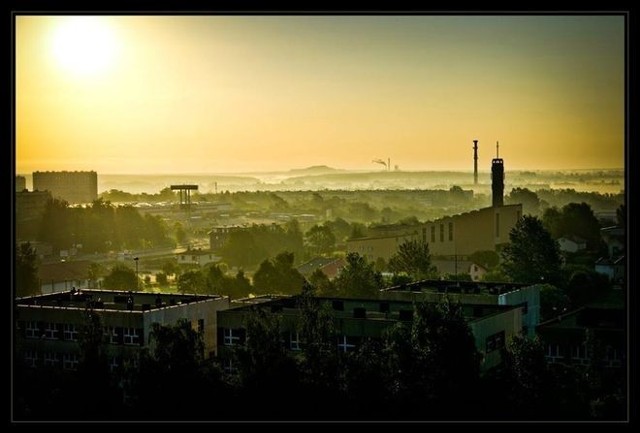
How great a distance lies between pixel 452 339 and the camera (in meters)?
7.95

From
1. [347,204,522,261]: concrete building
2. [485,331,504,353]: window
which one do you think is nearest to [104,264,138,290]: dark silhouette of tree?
[347,204,522,261]: concrete building

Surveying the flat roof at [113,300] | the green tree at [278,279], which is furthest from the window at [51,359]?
the green tree at [278,279]

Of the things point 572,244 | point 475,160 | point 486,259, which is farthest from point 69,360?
point 475,160

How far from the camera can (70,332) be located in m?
10.5

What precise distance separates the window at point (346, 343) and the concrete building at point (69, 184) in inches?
1095

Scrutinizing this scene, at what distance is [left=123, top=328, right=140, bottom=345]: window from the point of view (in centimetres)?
1011

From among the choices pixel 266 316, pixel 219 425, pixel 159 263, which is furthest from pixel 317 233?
pixel 219 425

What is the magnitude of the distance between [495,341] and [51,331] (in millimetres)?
5205

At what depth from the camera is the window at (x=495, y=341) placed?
30.9ft

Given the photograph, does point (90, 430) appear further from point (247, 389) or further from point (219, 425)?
point (247, 389)

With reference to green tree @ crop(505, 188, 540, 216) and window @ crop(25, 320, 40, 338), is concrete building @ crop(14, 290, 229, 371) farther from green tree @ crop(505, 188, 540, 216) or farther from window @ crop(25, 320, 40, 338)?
green tree @ crop(505, 188, 540, 216)

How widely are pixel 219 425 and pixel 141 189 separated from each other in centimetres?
4343

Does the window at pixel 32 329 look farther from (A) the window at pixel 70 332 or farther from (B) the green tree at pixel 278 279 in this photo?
(B) the green tree at pixel 278 279
